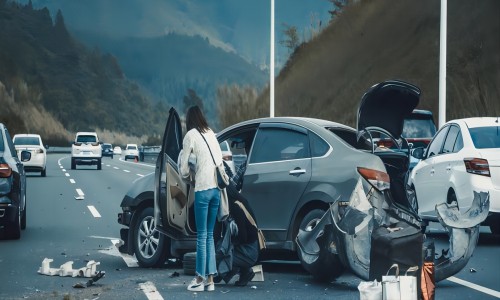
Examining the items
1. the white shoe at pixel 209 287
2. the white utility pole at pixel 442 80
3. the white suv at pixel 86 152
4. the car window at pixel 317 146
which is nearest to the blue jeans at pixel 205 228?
the white shoe at pixel 209 287

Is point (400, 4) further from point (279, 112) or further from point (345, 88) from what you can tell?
point (279, 112)

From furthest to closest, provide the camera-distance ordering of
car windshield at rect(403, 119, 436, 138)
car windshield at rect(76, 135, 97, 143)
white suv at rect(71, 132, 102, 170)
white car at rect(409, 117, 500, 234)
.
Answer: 1. car windshield at rect(76, 135, 97, 143)
2. white suv at rect(71, 132, 102, 170)
3. car windshield at rect(403, 119, 436, 138)
4. white car at rect(409, 117, 500, 234)

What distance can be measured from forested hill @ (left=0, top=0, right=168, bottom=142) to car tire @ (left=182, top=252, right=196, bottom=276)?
123679mm

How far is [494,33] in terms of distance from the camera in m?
44.1

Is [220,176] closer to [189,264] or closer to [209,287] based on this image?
[209,287]

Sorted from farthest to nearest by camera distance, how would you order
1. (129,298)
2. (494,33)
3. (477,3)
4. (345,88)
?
(345,88) < (477,3) < (494,33) < (129,298)

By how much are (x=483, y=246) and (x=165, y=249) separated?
16.9ft

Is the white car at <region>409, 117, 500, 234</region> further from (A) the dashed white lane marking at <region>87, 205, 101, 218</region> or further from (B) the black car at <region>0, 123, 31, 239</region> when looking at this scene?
(A) the dashed white lane marking at <region>87, 205, 101, 218</region>

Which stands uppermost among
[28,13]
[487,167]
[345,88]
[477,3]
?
[28,13]

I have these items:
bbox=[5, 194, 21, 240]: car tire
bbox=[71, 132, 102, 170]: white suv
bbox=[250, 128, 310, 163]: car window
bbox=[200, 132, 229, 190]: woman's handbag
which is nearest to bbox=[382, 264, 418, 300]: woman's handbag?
bbox=[200, 132, 229, 190]: woman's handbag

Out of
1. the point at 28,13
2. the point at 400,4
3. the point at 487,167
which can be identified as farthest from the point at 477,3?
the point at 28,13

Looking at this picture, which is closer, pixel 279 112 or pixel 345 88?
pixel 345 88

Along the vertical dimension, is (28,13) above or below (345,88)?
above

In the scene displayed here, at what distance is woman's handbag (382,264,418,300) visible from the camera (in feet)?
25.4
